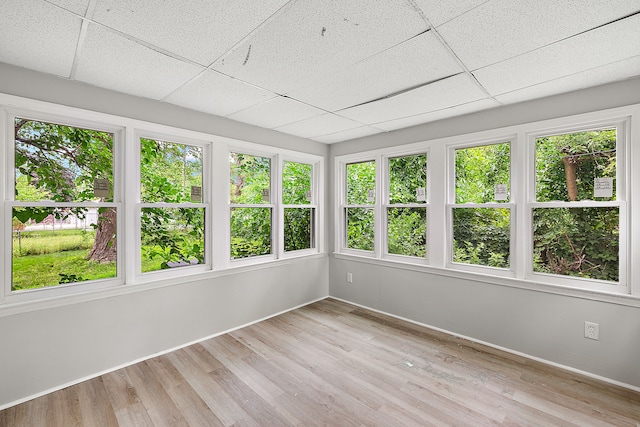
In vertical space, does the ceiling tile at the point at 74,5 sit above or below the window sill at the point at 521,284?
above

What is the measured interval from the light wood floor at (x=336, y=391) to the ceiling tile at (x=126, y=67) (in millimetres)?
2409

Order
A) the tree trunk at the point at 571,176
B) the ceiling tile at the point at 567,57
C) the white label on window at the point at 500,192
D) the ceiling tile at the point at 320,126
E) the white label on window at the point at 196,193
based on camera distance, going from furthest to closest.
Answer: the ceiling tile at the point at 320,126 → the white label on window at the point at 196,193 → the white label on window at the point at 500,192 → the tree trunk at the point at 571,176 → the ceiling tile at the point at 567,57

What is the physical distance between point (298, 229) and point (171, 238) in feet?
5.67

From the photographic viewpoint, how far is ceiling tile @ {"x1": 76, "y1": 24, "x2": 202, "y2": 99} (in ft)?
5.72

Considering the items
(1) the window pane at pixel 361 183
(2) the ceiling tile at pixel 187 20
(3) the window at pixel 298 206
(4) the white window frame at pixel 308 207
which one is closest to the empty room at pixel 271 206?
(2) the ceiling tile at pixel 187 20

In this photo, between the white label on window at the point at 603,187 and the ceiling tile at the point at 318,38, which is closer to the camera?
the ceiling tile at the point at 318,38

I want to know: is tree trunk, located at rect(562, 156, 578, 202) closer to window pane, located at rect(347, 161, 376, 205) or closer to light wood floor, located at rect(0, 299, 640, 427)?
light wood floor, located at rect(0, 299, 640, 427)

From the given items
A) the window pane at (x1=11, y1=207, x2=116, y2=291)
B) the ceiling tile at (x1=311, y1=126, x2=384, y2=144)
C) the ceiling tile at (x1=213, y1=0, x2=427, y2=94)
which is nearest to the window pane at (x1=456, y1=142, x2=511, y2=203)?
the ceiling tile at (x1=311, y1=126, x2=384, y2=144)

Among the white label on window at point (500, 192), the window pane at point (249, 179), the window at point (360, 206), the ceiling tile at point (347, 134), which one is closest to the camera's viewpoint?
the white label on window at point (500, 192)

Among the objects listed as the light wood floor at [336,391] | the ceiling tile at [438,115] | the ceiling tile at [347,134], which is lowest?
the light wood floor at [336,391]

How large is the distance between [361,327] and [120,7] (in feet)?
11.2

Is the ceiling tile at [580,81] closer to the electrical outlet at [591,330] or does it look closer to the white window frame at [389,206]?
the white window frame at [389,206]

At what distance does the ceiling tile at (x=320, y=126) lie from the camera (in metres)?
3.23

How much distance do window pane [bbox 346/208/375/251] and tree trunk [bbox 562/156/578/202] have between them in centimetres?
210
